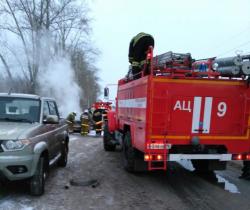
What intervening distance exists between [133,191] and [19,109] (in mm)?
2770

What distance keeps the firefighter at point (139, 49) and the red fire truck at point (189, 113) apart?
40.4 inches

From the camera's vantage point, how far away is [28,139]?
21.9 ft

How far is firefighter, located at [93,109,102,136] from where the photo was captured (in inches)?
878

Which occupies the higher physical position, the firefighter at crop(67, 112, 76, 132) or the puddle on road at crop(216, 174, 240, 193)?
the firefighter at crop(67, 112, 76, 132)

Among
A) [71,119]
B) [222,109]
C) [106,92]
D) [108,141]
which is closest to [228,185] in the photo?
[222,109]

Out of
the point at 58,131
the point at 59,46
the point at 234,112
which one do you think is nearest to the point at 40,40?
the point at 59,46

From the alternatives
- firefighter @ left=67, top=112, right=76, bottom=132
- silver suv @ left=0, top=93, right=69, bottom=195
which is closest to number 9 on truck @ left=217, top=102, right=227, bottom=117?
silver suv @ left=0, top=93, right=69, bottom=195

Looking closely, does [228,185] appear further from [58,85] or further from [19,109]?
[58,85]

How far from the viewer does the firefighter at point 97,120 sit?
878 inches

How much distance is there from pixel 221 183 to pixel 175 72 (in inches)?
108

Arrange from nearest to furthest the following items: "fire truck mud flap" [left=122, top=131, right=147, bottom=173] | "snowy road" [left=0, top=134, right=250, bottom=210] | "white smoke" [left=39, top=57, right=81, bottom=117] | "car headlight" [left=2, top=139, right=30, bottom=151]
Answer: 1. "car headlight" [left=2, top=139, right=30, bottom=151]
2. "snowy road" [left=0, top=134, right=250, bottom=210]
3. "fire truck mud flap" [left=122, top=131, right=147, bottom=173]
4. "white smoke" [left=39, top=57, right=81, bottom=117]

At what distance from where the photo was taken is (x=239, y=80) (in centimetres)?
809

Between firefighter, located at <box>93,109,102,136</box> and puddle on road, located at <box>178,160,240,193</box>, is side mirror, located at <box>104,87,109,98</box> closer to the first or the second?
puddle on road, located at <box>178,160,240,193</box>

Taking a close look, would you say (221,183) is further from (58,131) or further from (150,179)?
(58,131)
